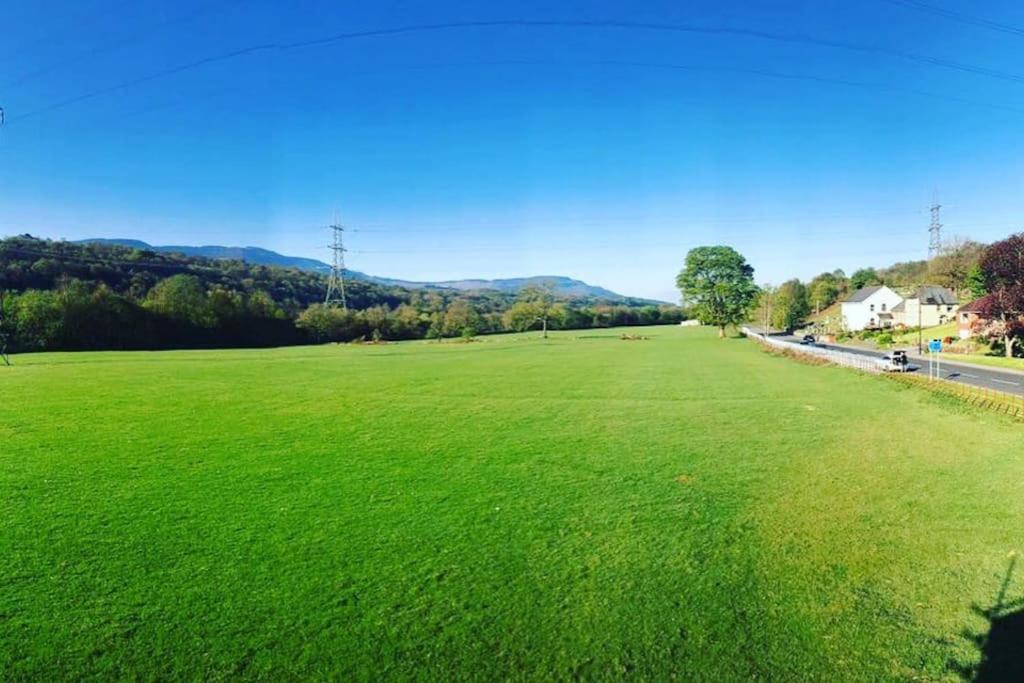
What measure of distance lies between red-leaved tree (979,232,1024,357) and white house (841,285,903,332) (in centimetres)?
4483

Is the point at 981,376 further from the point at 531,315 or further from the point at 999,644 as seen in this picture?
the point at 531,315

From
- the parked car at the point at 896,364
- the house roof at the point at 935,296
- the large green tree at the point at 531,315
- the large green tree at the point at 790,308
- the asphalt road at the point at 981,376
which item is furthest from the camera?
the large green tree at the point at 531,315

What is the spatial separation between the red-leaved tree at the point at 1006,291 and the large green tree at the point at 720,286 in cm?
3872

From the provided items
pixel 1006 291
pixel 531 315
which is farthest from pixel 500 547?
pixel 531 315

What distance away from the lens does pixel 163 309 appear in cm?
6625

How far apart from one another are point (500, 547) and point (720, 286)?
8192cm

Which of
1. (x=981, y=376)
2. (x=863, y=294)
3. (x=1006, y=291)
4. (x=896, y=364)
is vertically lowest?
(x=981, y=376)

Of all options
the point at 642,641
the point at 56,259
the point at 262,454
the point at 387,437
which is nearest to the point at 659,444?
the point at 387,437

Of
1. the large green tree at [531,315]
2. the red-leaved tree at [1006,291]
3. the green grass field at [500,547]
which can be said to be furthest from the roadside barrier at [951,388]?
the large green tree at [531,315]

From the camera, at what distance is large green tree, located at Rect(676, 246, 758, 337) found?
83.1 meters

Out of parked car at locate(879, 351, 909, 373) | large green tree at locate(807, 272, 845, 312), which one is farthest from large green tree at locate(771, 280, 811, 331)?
parked car at locate(879, 351, 909, 373)

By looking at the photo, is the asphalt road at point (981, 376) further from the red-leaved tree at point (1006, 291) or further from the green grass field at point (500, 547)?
the green grass field at point (500, 547)

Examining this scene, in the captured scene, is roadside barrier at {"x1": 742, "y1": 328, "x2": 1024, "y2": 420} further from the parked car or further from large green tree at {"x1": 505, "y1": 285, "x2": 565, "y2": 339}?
large green tree at {"x1": 505, "y1": 285, "x2": 565, "y2": 339}

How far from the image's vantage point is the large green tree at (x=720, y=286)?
8312 centimetres
